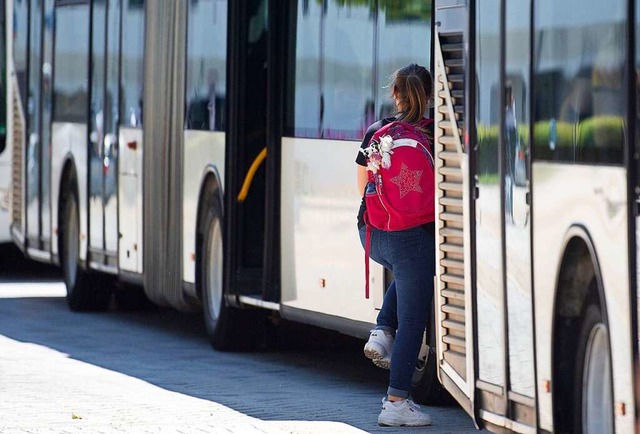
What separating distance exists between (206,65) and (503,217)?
6.22m

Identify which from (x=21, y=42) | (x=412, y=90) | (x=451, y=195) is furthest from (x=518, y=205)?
(x=21, y=42)

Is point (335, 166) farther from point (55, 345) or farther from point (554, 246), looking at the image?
point (554, 246)

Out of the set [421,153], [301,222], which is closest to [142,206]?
[301,222]

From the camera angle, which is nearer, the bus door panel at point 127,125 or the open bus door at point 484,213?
the open bus door at point 484,213

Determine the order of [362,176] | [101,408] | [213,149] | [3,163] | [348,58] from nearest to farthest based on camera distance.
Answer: [362,176] < [101,408] < [348,58] < [213,149] < [3,163]

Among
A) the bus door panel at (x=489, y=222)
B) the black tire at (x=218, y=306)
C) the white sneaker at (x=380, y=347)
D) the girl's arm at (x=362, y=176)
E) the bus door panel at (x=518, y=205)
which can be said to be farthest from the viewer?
the black tire at (x=218, y=306)

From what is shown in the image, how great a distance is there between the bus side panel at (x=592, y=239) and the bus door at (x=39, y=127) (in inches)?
435

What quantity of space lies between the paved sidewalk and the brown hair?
1519mm

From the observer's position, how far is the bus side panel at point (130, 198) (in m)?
14.6

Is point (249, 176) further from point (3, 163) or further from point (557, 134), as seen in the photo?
point (3, 163)

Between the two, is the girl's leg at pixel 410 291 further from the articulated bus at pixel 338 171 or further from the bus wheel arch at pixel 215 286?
the bus wheel arch at pixel 215 286

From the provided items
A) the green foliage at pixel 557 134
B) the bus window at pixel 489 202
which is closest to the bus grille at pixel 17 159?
the bus window at pixel 489 202

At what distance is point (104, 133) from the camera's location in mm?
15711

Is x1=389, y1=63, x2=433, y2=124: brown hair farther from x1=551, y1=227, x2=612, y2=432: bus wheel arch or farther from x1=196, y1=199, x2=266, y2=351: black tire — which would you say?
x1=196, y1=199, x2=266, y2=351: black tire
